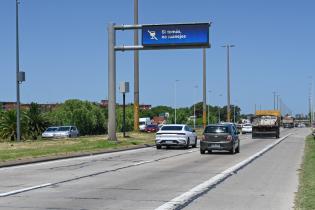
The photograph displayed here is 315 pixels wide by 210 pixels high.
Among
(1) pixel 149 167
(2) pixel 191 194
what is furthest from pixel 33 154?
(2) pixel 191 194

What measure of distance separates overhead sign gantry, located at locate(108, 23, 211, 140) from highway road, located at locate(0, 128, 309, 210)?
1723 cm

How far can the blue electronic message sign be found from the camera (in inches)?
1596

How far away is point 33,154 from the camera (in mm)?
27766

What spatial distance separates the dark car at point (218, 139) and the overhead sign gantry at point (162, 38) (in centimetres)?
940

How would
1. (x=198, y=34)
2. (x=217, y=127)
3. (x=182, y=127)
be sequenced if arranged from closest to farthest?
(x=217, y=127)
(x=182, y=127)
(x=198, y=34)

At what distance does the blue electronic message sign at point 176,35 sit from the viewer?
1596 inches

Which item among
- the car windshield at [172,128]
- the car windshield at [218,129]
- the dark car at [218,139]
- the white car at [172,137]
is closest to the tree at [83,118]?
the car windshield at [172,128]

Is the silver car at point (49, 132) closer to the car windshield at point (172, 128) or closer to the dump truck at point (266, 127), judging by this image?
the car windshield at point (172, 128)

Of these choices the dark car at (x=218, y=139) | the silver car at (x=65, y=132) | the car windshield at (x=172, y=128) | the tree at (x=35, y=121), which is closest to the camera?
the dark car at (x=218, y=139)

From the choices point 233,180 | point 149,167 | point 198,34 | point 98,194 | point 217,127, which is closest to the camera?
point 98,194

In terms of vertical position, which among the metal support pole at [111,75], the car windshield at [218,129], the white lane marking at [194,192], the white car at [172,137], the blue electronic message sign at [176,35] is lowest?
the white lane marking at [194,192]

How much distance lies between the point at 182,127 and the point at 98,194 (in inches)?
969

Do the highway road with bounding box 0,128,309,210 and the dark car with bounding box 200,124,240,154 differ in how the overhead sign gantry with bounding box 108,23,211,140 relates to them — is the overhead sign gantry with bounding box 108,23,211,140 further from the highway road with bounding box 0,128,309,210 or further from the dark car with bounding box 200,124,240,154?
the highway road with bounding box 0,128,309,210

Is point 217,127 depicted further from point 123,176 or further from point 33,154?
point 123,176
